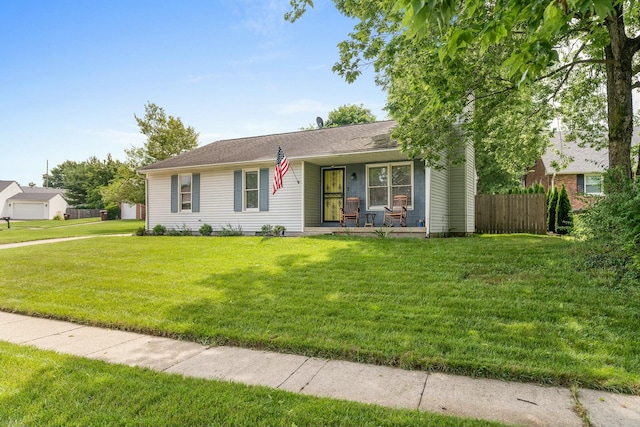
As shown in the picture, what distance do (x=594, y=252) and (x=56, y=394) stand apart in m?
7.29

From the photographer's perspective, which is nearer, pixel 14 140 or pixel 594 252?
pixel 594 252

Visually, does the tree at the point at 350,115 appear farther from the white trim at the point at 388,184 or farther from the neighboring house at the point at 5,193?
the neighboring house at the point at 5,193

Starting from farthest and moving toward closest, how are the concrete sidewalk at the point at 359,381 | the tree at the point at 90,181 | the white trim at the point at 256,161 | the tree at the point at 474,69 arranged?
1. the tree at the point at 90,181
2. the white trim at the point at 256,161
3. the tree at the point at 474,69
4. the concrete sidewalk at the point at 359,381

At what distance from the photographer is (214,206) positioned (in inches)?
573

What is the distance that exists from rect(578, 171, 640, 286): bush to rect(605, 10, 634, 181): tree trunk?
198 centimetres

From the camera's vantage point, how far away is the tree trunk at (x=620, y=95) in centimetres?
699

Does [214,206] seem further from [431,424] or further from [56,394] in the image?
[431,424]

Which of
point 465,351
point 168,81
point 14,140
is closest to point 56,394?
point 465,351

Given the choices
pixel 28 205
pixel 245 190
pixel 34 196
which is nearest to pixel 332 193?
pixel 245 190

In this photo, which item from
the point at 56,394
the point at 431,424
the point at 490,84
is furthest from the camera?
the point at 490,84

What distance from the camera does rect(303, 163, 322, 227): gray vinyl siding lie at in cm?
1286

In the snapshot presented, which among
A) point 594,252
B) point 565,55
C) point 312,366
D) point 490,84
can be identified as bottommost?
point 312,366

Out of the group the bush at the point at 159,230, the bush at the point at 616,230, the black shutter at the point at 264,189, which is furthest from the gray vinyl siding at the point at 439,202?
the bush at the point at 159,230

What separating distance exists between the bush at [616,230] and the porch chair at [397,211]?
227 inches
